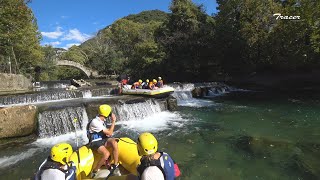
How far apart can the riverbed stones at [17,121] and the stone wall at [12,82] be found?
15.0 meters

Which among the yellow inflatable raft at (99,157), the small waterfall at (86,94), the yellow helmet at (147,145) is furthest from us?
the small waterfall at (86,94)

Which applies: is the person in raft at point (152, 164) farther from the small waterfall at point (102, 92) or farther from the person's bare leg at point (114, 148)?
the small waterfall at point (102, 92)

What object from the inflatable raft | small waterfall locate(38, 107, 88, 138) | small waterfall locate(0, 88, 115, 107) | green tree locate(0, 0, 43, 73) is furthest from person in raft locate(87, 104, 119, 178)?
green tree locate(0, 0, 43, 73)

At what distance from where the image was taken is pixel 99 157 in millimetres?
6414

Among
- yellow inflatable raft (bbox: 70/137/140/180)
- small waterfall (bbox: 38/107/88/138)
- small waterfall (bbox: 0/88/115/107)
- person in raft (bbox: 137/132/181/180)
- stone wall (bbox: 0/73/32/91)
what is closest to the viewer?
person in raft (bbox: 137/132/181/180)

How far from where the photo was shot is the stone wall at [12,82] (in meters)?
25.0

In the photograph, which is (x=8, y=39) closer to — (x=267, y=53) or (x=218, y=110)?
(x=218, y=110)

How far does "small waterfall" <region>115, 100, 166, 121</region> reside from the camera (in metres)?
15.5

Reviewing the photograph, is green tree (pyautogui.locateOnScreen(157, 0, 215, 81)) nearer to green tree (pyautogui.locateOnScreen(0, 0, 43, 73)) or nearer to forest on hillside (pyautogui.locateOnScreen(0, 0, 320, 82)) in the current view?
Answer: forest on hillside (pyautogui.locateOnScreen(0, 0, 320, 82))

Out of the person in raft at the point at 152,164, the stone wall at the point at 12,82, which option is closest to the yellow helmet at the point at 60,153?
the person in raft at the point at 152,164

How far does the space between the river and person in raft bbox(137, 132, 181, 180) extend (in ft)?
12.6

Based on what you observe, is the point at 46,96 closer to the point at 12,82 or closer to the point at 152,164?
the point at 12,82

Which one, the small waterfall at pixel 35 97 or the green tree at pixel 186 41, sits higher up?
the green tree at pixel 186 41

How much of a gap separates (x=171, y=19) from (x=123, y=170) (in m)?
33.8
